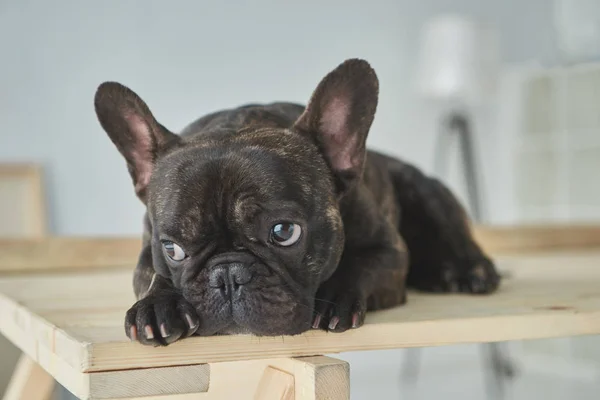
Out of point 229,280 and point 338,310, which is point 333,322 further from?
point 229,280

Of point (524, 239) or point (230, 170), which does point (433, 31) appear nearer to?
point (524, 239)

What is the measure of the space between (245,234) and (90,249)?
1.35m

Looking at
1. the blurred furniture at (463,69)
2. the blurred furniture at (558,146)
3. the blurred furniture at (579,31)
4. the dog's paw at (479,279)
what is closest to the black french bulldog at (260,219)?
the dog's paw at (479,279)

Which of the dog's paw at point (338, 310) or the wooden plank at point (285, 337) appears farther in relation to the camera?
the dog's paw at point (338, 310)

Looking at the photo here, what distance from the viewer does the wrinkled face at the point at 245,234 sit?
43.8 inches

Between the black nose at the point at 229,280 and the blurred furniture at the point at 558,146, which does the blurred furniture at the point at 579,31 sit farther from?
the black nose at the point at 229,280

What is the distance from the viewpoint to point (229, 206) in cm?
115

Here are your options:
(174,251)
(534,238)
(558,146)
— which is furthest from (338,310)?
(558,146)

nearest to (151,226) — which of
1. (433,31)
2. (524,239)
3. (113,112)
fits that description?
(113,112)

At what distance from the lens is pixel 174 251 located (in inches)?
47.4

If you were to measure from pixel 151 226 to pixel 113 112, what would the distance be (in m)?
0.20

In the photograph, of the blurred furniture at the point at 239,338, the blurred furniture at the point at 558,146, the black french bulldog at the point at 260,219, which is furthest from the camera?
the blurred furniture at the point at 558,146

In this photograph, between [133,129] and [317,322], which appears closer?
[317,322]

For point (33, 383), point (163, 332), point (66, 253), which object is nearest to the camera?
point (163, 332)
